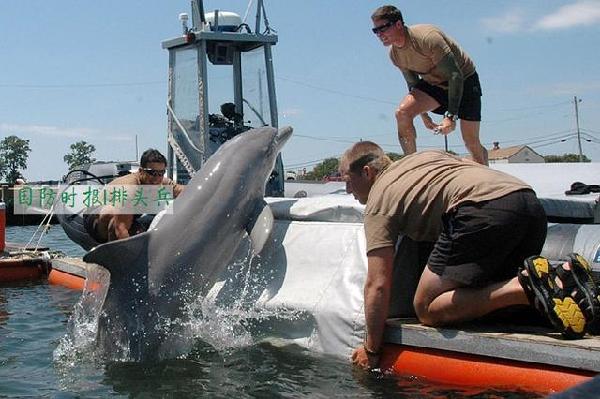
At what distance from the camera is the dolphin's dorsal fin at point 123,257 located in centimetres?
590

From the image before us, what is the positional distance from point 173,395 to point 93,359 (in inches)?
45.6

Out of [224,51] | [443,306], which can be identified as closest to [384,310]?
[443,306]

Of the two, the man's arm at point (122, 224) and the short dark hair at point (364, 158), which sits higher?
the short dark hair at point (364, 158)

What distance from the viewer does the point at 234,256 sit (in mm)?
6824

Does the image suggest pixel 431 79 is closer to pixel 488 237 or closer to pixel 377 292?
pixel 488 237

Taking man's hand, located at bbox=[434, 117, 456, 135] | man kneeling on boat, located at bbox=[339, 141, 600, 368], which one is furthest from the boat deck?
man's hand, located at bbox=[434, 117, 456, 135]

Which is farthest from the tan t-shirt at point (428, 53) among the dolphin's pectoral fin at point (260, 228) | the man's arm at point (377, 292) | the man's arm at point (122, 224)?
the man's arm at point (122, 224)

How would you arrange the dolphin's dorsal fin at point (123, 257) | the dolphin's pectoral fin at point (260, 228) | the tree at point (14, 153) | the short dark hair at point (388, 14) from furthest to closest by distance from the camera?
the tree at point (14, 153) → the short dark hair at point (388, 14) → the dolphin's pectoral fin at point (260, 228) → the dolphin's dorsal fin at point (123, 257)

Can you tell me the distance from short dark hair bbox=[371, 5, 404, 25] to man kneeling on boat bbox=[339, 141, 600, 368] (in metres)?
2.33

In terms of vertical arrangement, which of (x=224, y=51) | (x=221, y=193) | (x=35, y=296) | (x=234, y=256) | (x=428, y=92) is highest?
(x=224, y=51)

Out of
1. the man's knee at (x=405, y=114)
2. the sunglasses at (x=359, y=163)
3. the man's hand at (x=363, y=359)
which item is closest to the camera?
the man's hand at (x=363, y=359)

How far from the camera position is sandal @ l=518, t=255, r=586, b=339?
4602 mm

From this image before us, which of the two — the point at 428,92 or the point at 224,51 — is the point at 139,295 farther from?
the point at 224,51

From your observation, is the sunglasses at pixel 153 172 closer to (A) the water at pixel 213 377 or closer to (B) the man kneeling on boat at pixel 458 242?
(A) the water at pixel 213 377
